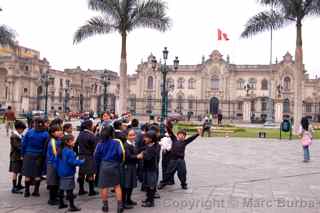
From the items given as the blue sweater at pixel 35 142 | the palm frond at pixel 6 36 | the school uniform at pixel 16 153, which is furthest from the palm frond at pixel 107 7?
the blue sweater at pixel 35 142

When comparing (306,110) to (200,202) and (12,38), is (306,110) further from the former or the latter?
(200,202)

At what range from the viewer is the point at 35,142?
733 cm

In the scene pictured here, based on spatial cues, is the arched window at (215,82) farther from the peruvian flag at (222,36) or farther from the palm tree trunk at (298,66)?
the palm tree trunk at (298,66)

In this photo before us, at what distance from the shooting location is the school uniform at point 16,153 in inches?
304

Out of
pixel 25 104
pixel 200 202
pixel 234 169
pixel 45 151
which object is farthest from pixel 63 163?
pixel 25 104

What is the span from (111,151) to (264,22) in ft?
62.7

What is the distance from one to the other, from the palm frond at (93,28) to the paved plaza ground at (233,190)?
10.5m

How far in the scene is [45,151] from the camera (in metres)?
7.35

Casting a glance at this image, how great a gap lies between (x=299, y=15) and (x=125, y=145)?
18.6 metres

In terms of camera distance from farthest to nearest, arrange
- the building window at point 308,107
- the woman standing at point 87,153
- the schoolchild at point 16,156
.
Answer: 1. the building window at point 308,107
2. the schoolchild at point 16,156
3. the woman standing at point 87,153

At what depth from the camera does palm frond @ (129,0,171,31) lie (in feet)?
70.8

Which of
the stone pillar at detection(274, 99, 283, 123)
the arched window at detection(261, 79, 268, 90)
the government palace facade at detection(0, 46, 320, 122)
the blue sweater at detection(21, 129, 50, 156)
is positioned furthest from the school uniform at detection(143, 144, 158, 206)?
the arched window at detection(261, 79, 268, 90)

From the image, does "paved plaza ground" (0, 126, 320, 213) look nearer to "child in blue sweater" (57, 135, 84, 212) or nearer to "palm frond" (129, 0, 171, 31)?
"child in blue sweater" (57, 135, 84, 212)

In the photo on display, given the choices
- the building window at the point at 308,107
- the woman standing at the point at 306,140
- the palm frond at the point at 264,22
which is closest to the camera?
the woman standing at the point at 306,140
